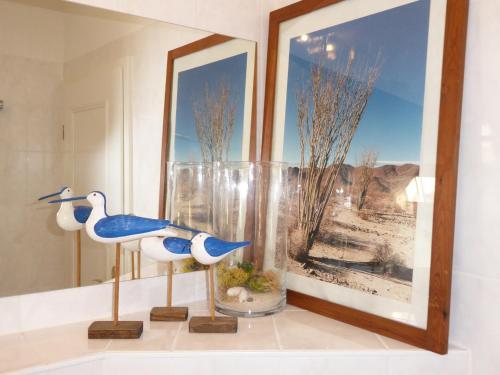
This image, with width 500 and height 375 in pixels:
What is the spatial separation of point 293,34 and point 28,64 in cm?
72

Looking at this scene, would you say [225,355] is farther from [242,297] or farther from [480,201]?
[480,201]

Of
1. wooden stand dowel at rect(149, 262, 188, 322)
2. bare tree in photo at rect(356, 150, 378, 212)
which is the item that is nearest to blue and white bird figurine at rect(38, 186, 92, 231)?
wooden stand dowel at rect(149, 262, 188, 322)

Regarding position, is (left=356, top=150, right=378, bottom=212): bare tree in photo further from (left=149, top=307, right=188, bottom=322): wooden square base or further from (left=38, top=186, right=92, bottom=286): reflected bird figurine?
(left=38, top=186, right=92, bottom=286): reflected bird figurine

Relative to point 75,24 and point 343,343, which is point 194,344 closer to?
point 343,343

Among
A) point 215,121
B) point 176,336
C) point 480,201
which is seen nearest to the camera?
point 480,201

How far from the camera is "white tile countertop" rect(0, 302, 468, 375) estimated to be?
890mm

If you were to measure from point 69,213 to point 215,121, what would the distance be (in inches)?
19.9

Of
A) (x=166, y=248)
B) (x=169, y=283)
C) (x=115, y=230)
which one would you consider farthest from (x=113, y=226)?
(x=169, y=283)

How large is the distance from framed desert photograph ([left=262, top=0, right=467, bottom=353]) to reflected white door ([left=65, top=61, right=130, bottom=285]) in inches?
17.7

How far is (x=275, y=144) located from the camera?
1.29 m

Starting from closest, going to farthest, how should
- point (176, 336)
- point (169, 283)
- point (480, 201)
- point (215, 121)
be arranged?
point (480, 201), point (176, 336), point (169, 283), point (215, 121)

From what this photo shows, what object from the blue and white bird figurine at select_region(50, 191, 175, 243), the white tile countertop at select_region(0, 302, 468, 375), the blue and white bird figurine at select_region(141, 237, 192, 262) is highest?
the blue and white bird figurine at select_region(50, 191, 175, 243)

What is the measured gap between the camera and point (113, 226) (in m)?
0.95

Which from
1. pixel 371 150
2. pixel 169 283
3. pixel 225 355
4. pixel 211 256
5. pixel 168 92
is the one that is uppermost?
pixel 168 92
